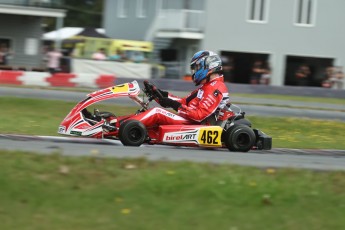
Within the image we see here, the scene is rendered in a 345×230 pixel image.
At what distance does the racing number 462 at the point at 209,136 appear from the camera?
10.2 metres

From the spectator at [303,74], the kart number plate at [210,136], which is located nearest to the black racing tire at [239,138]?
the kart number plate at [210,136]

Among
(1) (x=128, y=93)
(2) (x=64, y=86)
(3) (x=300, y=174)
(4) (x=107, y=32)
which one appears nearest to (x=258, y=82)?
(2) (x=64, y=86)

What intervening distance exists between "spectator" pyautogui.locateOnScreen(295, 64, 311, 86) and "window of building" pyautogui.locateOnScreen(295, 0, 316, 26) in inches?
85.1

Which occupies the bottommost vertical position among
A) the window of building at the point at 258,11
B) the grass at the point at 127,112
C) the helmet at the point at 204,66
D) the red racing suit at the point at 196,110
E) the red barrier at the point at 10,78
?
the grass at the point at 127,112

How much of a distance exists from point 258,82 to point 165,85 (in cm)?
825

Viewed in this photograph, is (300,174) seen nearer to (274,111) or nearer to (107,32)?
(274,111)

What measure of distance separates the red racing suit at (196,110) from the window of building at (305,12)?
23555mm

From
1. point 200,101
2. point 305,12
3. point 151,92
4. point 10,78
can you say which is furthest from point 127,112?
point 305,12

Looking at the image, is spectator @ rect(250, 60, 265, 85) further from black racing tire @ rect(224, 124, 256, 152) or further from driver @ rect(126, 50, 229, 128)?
black racing tire @ rect(224, 124, 256, 152)

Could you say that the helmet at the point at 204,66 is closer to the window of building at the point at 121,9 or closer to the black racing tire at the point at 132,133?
the black racing tire at the point at 132,133

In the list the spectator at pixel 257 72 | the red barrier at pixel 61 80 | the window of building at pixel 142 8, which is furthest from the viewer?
the window of building at pixel 142 8

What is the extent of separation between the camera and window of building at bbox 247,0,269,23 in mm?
32750

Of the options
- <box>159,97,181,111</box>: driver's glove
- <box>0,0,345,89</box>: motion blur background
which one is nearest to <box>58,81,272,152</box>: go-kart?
<box>159,97,181,111</box>: driver's glove

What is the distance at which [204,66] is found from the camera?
10.6 meters
